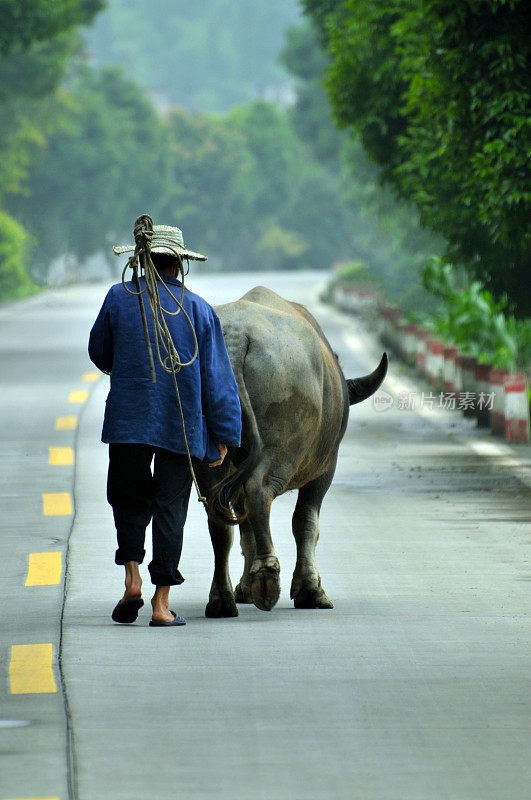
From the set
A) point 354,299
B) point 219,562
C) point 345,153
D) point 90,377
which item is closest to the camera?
point 219,562

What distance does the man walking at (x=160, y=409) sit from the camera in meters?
7.53

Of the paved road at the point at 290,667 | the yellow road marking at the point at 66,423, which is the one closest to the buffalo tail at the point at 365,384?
the paved road at the point at 290,667

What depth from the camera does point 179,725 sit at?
599 cm

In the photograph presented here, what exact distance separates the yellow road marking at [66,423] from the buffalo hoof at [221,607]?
10.1 metres

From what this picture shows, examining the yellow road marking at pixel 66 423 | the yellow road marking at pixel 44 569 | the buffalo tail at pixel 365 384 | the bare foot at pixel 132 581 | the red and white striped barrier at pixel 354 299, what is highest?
the red and white striped barrier at pixel 354 299

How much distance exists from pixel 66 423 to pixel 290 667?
11.9 m

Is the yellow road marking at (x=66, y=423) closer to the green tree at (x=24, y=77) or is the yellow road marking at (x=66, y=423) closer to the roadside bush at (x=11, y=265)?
the green tree at (x=24, y=77)

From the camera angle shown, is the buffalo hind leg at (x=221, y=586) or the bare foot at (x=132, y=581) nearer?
the bare foot at (x=132, y=581)

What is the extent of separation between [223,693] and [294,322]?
230cm

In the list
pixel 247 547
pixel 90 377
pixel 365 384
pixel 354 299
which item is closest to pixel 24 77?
pixel 354 299

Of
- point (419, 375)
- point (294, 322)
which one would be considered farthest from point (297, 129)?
point (294, 322)

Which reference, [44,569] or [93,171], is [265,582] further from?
[93,171]

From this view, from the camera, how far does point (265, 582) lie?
771 cm

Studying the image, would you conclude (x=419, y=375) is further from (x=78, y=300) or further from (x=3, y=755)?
(x=78, y=300)
